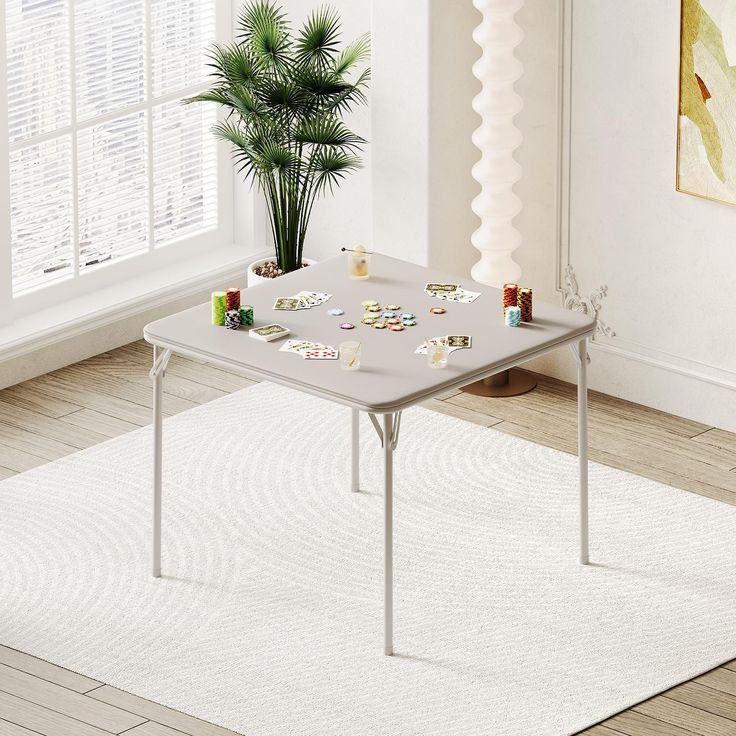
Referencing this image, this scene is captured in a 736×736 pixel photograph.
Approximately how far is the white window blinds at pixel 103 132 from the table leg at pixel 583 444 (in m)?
2.41

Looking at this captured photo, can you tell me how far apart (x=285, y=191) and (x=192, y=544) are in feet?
5.57

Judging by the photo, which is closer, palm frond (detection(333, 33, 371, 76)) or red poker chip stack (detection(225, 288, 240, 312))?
red poker chip stack (detection(225, 288, 240, 312))

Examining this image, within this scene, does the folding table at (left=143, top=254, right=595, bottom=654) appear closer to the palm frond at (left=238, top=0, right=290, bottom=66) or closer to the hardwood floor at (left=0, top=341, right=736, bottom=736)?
the hardwood floor at (left=0, top=341, right=736, bottom=736)

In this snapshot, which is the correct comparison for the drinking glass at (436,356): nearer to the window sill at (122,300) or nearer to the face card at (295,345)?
the face card at (295,345)

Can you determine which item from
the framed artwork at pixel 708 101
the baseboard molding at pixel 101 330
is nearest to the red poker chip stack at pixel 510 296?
the framed artwork at pixel 708 101

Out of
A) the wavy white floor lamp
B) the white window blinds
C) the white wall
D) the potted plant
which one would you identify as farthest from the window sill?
the white wall

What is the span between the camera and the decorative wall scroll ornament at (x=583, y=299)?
18.7 feet

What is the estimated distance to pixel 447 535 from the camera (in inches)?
185

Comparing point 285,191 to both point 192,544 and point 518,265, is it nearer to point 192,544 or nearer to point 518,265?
point 518,265

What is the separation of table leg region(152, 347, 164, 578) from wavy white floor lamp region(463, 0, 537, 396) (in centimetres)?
166

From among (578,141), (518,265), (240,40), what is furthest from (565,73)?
(240,40)

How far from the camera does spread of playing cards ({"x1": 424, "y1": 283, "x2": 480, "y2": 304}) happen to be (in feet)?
14.8

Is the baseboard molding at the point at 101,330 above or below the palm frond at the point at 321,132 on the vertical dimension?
below

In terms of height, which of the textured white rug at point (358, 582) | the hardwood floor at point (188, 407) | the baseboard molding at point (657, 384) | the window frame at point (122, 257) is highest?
the window frame at point (122, 257)
